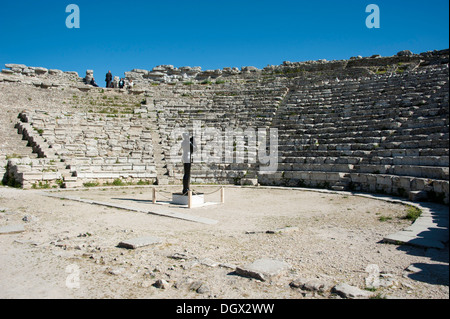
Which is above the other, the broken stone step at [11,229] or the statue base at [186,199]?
the statue base at [186,199]

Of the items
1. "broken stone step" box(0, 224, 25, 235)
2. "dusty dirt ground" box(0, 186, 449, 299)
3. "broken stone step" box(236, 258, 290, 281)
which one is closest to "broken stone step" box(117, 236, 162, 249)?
"dusty dirt ground" box(0, 186, 449, 299)

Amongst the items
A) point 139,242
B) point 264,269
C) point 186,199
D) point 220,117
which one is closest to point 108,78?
point 220,117

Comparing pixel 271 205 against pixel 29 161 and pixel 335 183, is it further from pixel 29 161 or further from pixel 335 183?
pixel 29 161

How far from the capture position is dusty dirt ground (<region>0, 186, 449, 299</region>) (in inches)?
148

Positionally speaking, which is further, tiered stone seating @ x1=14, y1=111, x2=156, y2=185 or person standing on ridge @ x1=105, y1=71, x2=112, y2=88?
person standing on ridge @ x1=105, y1=71, x2=112, y2=88

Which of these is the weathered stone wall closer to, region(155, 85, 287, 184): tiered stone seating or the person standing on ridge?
region(155, 85, 287, 184): tiered stone seating

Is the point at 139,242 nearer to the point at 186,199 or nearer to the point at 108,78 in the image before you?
the point at 186,199

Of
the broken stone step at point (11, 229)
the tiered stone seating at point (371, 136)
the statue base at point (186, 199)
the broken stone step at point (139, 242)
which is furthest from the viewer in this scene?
the tiered stone seating at point (371, 136)

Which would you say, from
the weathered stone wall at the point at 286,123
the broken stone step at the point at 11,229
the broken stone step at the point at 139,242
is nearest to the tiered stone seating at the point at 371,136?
the weathered stone wall at the point at 286,123

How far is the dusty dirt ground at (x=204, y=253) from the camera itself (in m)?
3.77

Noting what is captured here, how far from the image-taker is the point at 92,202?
9.75 m

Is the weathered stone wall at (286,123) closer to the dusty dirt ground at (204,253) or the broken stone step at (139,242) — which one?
the dusty dirt ground at (204,253)

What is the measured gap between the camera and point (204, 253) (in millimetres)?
5074
